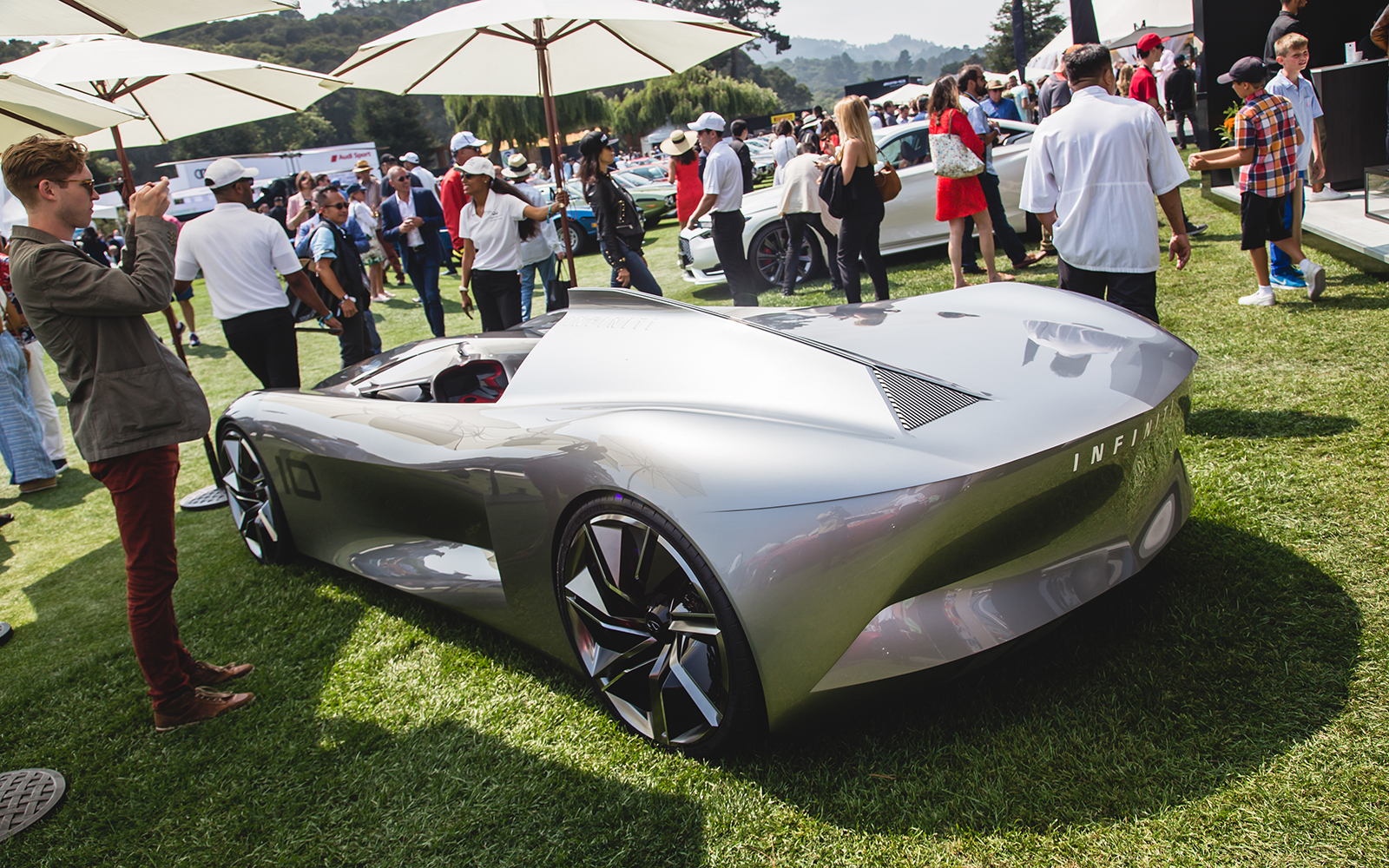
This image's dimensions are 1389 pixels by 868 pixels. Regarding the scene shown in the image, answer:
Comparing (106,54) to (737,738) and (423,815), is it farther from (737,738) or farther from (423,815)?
(737,738)

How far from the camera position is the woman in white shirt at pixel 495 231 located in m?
6.42

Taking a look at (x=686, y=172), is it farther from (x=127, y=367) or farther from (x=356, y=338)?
(x=127, y=367)

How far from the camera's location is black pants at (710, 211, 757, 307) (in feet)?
25.2

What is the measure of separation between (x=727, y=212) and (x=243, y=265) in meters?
4.01

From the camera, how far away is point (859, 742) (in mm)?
2285

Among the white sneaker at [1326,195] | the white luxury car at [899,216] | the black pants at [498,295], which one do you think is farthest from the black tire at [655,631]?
the white sneaker at [1326,195]

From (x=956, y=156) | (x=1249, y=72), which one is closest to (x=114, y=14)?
(x=956, y=156)

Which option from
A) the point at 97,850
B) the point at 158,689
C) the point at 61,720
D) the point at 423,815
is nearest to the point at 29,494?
the point at 61,720

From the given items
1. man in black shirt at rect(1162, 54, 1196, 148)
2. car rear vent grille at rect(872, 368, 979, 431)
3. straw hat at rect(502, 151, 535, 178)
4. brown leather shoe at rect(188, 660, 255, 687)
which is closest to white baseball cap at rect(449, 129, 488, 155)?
straw hat at rect(502, 151, 535, 178)

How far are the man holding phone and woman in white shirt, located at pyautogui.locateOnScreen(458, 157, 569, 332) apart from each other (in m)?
3.52

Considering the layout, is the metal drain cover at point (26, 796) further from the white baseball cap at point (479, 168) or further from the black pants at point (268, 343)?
the white baseball cap at point (479, 168)

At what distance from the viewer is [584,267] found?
13.1m

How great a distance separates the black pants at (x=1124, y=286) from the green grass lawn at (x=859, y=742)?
0.66 m

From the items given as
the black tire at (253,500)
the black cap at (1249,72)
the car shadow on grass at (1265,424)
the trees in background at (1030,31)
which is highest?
the trees in background at (1030,31)
